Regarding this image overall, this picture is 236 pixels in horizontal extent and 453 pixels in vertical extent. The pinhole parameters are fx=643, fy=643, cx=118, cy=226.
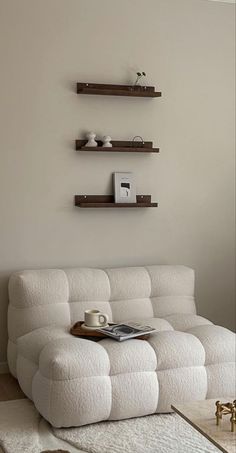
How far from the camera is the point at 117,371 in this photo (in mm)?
3223

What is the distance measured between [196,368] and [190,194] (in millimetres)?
1464

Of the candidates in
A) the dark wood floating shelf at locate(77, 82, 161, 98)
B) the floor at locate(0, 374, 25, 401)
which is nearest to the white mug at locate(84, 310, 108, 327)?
the floor at locate(0, 374, 25, 401)

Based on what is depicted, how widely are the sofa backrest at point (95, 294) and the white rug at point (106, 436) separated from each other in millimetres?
679

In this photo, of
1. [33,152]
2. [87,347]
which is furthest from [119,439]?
[33,152]

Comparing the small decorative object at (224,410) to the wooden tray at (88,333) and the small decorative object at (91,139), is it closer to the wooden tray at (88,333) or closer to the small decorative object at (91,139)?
the wooden tray at (88,333)

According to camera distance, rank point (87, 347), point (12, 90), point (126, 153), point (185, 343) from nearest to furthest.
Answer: point (87, 347) → point (185, 343) → point (12, 90) → point (126, 153)

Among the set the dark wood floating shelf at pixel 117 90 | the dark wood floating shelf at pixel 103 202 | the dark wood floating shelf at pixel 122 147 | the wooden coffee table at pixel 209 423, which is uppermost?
the dark wood floating shelf at pixel 117 90

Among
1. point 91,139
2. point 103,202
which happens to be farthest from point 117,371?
point 91,139

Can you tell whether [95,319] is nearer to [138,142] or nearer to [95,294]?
[95,294]

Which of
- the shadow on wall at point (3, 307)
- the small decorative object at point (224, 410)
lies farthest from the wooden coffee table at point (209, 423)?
the shadow on wall at point (3, 307)

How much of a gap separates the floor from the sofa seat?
0.42ft

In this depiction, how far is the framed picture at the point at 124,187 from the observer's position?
4266mm

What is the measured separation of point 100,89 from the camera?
412 centimetres

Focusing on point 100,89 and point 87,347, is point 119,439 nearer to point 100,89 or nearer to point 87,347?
point 87,347
